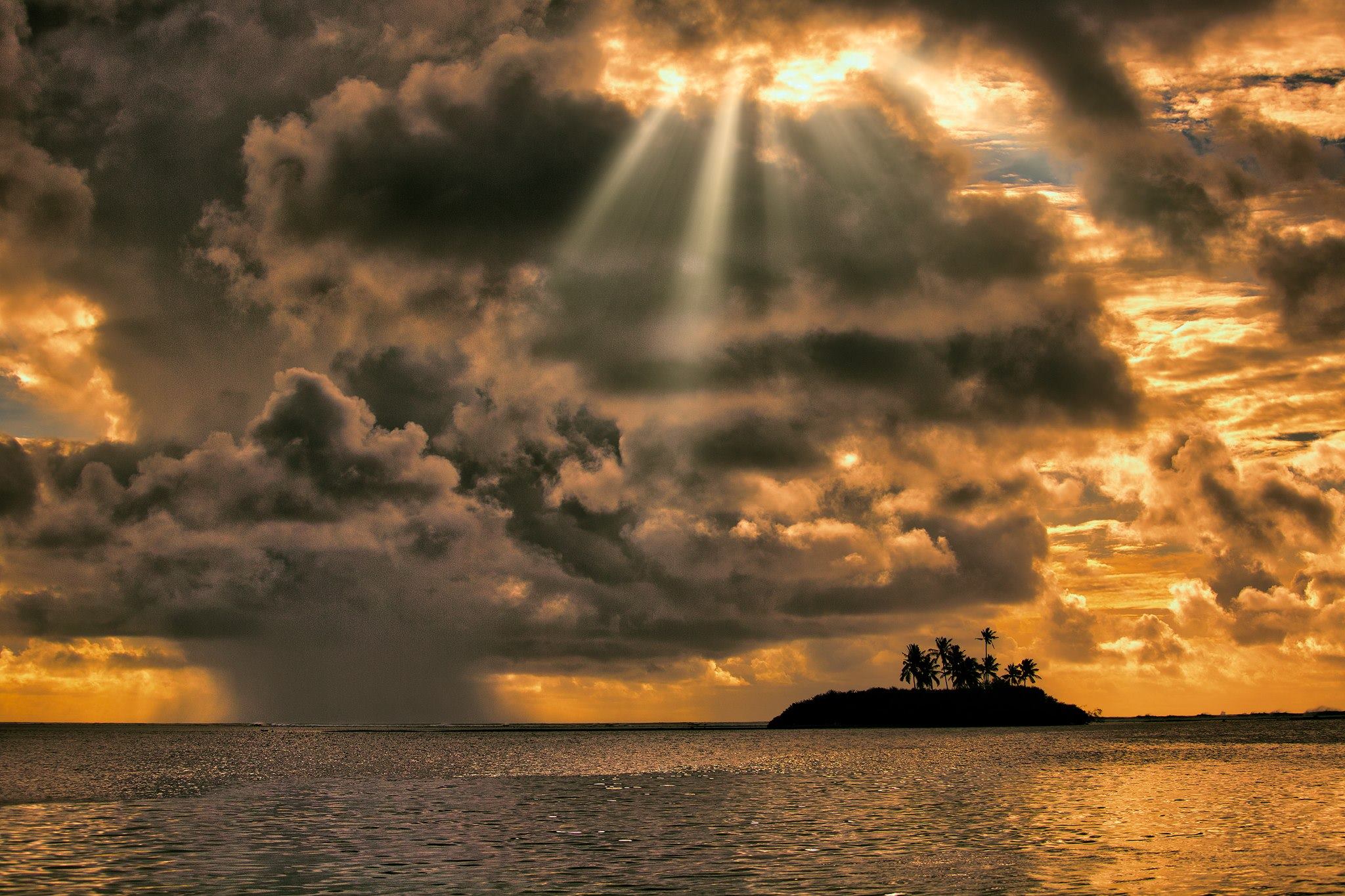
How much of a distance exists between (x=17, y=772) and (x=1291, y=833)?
12826 cm

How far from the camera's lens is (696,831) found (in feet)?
184

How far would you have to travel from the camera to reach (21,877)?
3978cm

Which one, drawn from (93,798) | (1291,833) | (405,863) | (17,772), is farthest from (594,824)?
(17,772)

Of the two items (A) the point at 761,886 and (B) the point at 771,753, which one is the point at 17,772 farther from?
(A) the point at 761,886

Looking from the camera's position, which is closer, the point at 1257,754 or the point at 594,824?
the point at 594,824

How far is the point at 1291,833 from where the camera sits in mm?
53594

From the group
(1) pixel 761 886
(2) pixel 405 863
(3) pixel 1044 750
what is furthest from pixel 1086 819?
(3) pixel 1044 750

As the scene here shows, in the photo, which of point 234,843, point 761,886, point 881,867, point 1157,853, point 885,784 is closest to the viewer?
point 761,886

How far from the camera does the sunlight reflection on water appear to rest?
4009 centimetres

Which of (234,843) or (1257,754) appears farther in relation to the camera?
(1257,754)

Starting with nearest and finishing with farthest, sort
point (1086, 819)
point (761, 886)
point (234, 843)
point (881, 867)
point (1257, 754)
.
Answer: point (761, 886)
point (881, 867)
point (234, 843)
point (1086, 819)
point (1257, 754)

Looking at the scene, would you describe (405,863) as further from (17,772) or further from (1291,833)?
(17,772)

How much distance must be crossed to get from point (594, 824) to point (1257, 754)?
12475 cm

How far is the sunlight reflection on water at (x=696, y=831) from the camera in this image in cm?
4009
